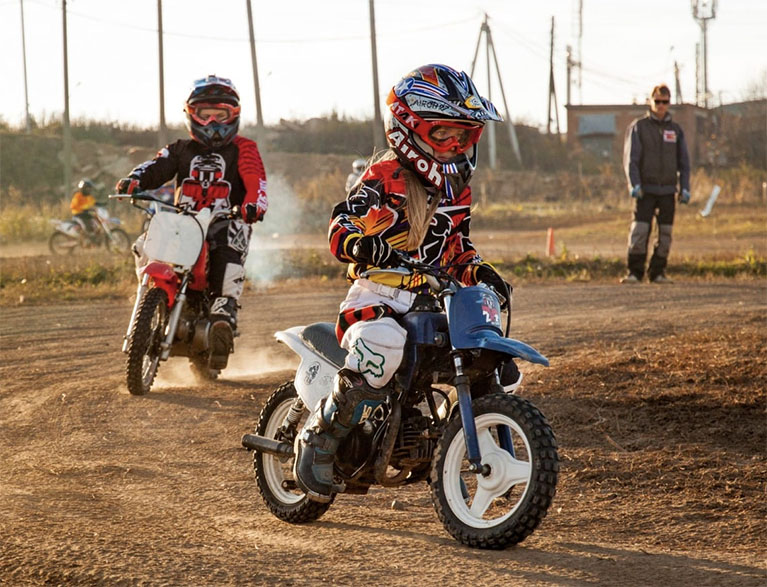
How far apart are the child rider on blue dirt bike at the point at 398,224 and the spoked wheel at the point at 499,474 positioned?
0.35m

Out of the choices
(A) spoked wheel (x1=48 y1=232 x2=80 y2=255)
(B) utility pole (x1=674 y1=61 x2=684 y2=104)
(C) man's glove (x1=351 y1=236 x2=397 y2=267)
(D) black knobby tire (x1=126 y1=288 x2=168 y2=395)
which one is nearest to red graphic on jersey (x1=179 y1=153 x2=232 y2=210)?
(D) black knobby tire (x1=126 y1=288 x2=168 y2=395)

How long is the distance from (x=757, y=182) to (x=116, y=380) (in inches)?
1626

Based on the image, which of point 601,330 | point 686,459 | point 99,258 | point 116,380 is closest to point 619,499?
point 686,459

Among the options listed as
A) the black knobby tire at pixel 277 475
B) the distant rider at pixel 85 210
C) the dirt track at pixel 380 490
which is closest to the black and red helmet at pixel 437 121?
the black knobby tire at pixel 277 475

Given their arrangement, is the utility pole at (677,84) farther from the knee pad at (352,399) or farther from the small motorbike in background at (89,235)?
the knee pad at (352,399)

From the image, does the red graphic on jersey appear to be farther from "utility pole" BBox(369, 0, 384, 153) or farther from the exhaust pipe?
"utility pole" BBox(369, 0, 384, 153)

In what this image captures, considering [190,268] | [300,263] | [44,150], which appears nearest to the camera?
[190,268]

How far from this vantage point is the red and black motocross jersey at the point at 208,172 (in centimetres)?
911

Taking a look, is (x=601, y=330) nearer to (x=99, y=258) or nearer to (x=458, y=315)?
(x=458, y=315)

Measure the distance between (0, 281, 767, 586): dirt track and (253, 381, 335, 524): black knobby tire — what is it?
0.33 ft

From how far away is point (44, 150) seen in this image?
193 ft

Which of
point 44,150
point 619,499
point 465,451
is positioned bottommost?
point 619,499

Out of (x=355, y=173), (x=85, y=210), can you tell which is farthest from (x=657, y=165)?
(x=85, y=210)

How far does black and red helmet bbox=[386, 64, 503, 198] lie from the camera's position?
4.84 meters
